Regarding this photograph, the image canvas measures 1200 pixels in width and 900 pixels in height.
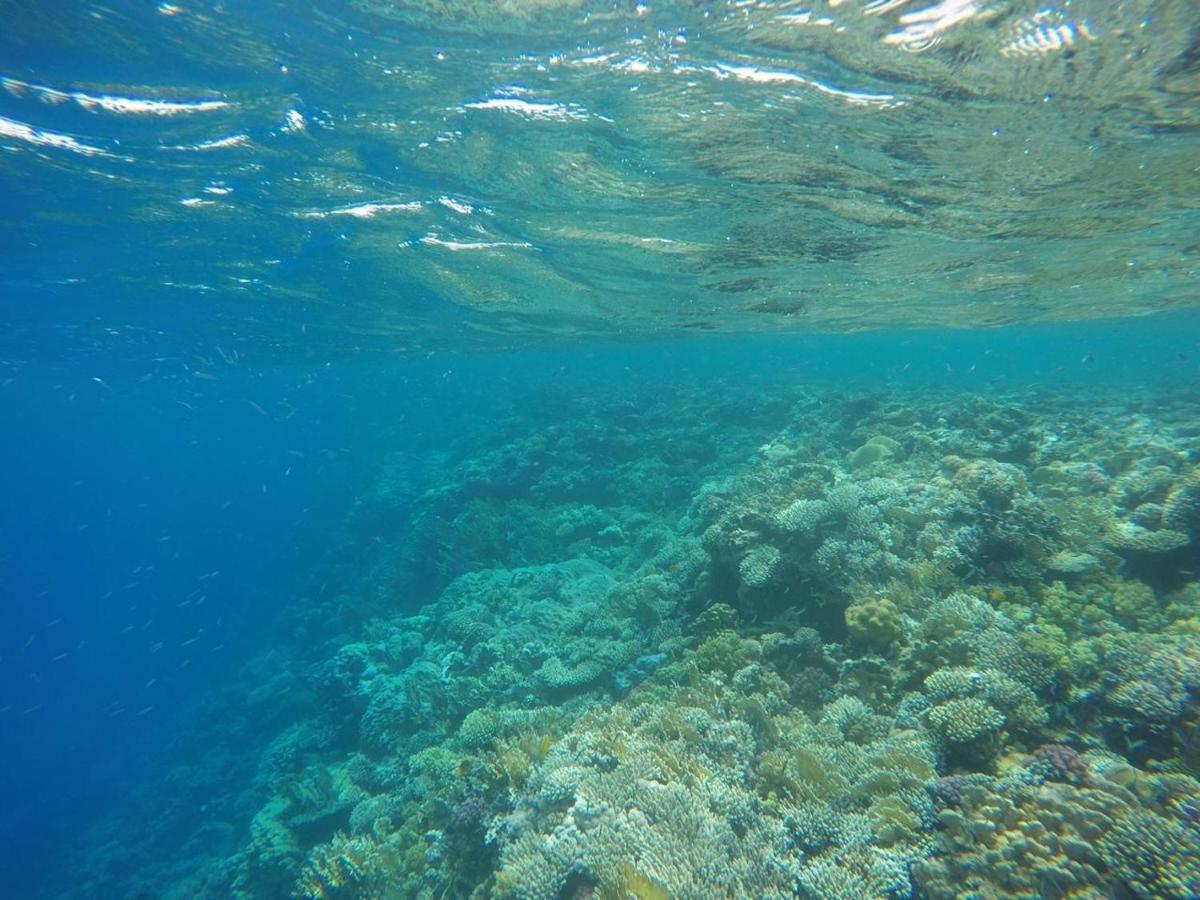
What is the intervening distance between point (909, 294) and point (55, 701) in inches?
2169

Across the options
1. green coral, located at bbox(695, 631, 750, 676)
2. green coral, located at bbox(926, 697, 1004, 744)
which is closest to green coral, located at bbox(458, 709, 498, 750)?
green coral, located at bbox(695, 631, 750, 676)

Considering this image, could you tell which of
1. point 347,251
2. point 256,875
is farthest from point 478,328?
point 256,875

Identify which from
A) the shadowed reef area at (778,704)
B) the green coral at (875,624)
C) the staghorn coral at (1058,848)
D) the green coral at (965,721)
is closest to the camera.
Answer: the staghorn coral at (1058,848)

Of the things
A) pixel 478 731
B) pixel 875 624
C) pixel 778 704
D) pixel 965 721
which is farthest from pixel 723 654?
pixel 478 731

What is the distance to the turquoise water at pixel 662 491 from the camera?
4.93m

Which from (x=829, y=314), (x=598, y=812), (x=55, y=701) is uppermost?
(x=829, y=314)

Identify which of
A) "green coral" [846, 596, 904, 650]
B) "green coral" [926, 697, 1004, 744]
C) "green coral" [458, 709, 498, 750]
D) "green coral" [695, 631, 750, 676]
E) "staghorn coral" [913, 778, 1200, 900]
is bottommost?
"green coral" [458, 709, 498, 750]

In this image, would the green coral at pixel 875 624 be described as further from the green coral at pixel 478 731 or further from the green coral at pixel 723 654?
the green coral at pixel 478 731

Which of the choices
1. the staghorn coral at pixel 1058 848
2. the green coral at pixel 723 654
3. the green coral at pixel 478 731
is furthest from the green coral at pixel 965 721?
the green coral at pixel 478 731

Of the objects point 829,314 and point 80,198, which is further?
point 829,314

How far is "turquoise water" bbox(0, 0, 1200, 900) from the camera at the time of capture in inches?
194

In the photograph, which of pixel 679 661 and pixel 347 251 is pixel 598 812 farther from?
pixel 347 251

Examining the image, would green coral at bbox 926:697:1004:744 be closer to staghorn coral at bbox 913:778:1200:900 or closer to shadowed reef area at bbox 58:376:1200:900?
shadowed reef area at bbox 58:376:1200:900

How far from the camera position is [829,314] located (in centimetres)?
3288
